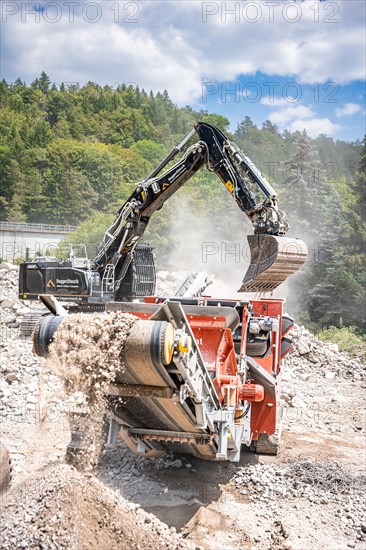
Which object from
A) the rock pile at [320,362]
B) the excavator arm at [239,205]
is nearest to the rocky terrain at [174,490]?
the excavator arm at [239,205]

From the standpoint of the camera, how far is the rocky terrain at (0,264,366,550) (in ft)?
15.2

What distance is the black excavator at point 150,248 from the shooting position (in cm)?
923

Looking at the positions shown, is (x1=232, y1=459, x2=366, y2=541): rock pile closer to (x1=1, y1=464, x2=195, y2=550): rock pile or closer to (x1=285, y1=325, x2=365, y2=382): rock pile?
(x1=1, y1=464, x2=195, y2=550): rock pile

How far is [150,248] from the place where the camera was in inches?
546

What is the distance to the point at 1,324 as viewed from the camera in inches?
542

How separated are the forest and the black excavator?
1347cm

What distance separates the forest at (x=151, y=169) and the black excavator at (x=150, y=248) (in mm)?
13468

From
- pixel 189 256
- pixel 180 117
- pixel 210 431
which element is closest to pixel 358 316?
pixel 189 256

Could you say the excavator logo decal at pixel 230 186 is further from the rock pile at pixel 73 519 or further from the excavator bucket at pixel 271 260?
the rock pile at pixel 73 519

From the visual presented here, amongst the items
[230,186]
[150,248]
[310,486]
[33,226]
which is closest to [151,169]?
[33,226]

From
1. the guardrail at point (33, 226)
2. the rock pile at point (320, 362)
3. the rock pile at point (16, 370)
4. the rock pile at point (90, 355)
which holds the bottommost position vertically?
the rock pile at point (320, 362)

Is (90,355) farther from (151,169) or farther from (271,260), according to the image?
(151,169)

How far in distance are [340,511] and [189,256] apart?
88.6 ft

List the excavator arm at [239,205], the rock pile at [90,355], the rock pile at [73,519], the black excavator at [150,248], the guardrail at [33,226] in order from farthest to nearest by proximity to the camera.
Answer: the guardrail at [33,226], the black excavator at [150,248], the excavator arm at [239,205], the rock pile at [90,355], the rock pile at [73,519]
